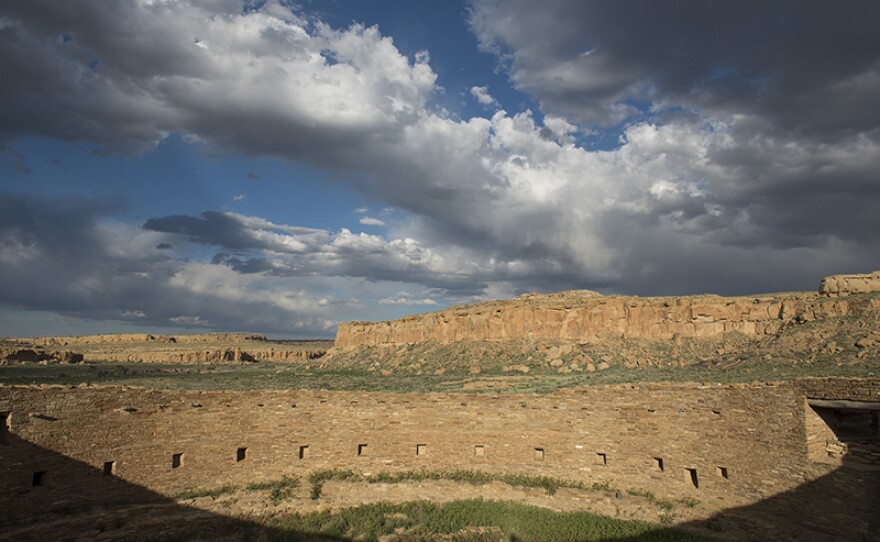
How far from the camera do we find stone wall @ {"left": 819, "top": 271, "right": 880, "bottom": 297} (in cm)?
4694

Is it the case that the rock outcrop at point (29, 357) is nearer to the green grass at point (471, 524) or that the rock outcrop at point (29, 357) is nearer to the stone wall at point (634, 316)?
the stone wall at point (634, 316)

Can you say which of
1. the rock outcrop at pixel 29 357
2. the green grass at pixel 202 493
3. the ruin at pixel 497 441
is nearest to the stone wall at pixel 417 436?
the ruin at pixel 497 441

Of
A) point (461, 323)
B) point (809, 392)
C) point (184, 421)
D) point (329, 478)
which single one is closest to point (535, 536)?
point (329, 478)

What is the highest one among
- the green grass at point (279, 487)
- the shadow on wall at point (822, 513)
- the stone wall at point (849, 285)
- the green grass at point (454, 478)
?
the stone wall at point (849, 285)

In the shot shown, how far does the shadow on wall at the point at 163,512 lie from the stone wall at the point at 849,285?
4197 cm

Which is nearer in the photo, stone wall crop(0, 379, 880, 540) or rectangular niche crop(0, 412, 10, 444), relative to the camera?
rectangular niche crop(0, 412, 10, 444)

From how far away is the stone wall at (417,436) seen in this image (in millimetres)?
14891

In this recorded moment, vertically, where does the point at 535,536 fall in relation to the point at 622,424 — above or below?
below

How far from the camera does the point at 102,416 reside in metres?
16.4

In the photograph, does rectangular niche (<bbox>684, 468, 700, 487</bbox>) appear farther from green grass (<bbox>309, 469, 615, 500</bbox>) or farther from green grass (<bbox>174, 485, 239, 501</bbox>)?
green grass (<bbox>174, 485, 239, 501</bbox>)

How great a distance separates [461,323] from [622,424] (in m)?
52.0

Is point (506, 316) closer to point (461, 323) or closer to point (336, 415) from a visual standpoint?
point (461, 323)

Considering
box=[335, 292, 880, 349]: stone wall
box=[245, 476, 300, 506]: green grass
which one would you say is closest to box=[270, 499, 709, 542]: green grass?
box=[245, 476, 300, 506]: green grass

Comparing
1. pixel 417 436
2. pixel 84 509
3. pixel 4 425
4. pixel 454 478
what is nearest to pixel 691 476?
pixel 454 478
